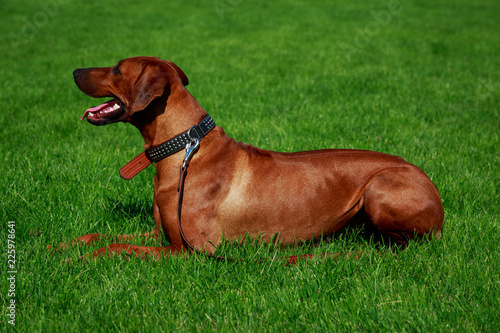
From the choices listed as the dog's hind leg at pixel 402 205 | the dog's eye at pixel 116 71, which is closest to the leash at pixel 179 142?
the dog's eye at pixel 116 71

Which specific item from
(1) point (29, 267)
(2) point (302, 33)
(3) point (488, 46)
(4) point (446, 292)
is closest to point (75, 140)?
(1) point (29, 267)

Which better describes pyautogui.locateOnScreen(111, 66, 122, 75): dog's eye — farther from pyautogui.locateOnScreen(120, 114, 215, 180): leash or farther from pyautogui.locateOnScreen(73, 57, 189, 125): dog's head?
pyautogui.locateOnScreen(120, 114, 215, 180): leash

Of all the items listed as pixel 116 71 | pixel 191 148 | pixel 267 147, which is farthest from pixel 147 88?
pixel 267 147

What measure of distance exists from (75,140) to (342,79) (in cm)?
503

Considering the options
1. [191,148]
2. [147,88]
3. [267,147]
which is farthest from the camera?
[267,147]

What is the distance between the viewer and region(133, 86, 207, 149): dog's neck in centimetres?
328

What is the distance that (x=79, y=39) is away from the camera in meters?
13.3

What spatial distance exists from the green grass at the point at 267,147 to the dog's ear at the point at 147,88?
1068 mm

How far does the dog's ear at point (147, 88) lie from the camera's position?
309 centimetres

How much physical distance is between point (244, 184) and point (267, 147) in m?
2.10

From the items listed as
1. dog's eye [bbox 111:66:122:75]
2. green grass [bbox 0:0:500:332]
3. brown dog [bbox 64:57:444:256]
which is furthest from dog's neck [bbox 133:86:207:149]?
green grass [bbox 0:0:500:332]

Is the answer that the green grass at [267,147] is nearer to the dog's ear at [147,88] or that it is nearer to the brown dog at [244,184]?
the brown dog at [244,184]

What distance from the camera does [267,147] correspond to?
17.8 ft

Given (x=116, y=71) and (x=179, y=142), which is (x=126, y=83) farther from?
(x=179, y=142)
